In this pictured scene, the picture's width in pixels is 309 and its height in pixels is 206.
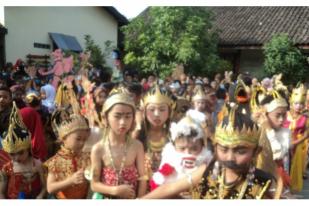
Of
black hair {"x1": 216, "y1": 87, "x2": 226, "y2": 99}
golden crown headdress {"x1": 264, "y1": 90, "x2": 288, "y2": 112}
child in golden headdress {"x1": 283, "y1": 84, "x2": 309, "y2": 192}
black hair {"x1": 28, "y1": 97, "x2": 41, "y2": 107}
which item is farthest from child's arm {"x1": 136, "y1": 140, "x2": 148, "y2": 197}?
black hair {"x1": 216, "y1": 87, "x2": 226, "y2": 99}

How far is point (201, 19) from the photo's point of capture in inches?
608

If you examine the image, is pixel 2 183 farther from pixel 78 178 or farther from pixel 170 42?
pixel 170 42

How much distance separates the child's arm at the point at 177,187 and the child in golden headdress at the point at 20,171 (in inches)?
47.5

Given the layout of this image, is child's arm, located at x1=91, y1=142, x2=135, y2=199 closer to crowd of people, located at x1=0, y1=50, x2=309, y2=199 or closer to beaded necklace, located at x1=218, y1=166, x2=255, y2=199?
crowd of people, located at x1=0, y1=50, x2=309, y2=199

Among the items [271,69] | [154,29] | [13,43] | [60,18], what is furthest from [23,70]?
[271,69]

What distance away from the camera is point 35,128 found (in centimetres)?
483

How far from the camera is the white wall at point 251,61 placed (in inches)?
782

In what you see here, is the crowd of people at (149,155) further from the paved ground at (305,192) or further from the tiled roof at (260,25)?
the tiled roof at (260,25)

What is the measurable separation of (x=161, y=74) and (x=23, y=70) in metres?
6.34

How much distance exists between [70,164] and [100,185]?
1.56 ft

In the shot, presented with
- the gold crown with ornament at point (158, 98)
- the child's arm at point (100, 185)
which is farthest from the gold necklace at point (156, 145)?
the child's arm at point (100, 185)

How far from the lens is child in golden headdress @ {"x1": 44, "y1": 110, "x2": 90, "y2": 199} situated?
3340mm

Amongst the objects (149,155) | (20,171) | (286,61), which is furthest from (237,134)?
(286,61)
